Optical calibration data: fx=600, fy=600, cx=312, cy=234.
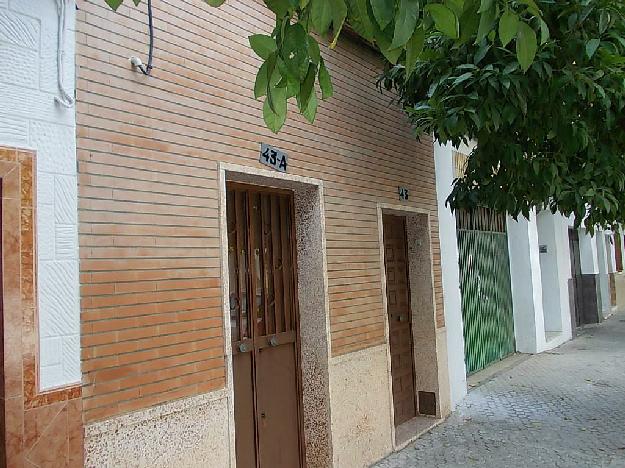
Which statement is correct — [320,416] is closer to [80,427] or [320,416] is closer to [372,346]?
[372,346]

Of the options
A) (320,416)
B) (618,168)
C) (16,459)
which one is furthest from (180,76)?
(618,168)

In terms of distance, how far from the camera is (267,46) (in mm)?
1816

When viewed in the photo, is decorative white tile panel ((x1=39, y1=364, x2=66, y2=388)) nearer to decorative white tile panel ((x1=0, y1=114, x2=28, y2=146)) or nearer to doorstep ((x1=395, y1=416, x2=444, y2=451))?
decorative white tile panel ((x1=0, y1=114, x2=28, y2=146))

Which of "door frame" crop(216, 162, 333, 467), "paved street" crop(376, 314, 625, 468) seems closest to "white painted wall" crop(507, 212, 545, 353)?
"paved street" crop(376, 314, 625, 468)

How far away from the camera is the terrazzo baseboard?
3.02m

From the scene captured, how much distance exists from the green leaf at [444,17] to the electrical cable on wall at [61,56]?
6.56 ft

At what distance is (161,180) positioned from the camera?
3.51m

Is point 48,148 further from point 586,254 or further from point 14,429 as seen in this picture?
point 586,254

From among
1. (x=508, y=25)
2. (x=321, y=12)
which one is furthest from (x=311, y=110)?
(x=508, y=25)

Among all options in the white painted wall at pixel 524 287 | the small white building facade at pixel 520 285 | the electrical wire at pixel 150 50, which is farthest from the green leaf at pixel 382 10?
the white painted wall at pixel 524 287

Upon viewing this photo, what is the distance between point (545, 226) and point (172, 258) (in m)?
11.5

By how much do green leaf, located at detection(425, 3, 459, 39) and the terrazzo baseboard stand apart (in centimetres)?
247

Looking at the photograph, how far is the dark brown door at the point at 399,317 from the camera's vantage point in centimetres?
660

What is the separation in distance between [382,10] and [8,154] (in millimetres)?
1908
